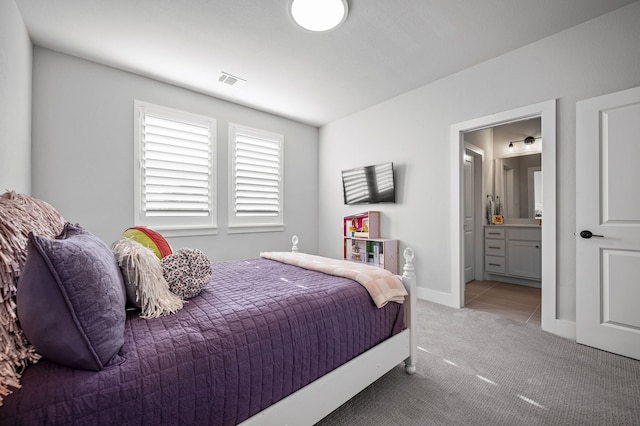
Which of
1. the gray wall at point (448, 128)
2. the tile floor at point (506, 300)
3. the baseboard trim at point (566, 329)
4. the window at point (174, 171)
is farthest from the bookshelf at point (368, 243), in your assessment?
the window at point (174, 171)

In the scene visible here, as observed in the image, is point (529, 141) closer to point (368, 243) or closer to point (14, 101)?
point (368, 243)

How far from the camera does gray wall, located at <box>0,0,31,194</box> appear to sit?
6.08ft

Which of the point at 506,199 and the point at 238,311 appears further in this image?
the point at 506,199

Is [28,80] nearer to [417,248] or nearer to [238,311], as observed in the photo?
[238,311]

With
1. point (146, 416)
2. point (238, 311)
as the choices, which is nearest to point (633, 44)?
point (238, 311)

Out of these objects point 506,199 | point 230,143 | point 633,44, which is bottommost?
point 506,199

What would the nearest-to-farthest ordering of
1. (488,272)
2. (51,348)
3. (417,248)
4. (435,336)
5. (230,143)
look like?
(51,348)
(435,336)
(417,248)
(230,143)
(488,272)

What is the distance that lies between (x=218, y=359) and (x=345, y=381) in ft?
2.42

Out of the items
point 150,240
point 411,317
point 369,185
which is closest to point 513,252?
point 369,185

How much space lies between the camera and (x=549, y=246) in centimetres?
252

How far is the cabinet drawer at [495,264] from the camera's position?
14.4 ft

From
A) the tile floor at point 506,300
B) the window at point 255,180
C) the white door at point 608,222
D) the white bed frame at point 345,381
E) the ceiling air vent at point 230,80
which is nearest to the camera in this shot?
the white bed frame at point 345,381

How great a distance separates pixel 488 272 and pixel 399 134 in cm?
281

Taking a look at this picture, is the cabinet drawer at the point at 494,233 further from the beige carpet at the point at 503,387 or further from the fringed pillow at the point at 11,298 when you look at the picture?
the fringed pillow at the point at 11,298
